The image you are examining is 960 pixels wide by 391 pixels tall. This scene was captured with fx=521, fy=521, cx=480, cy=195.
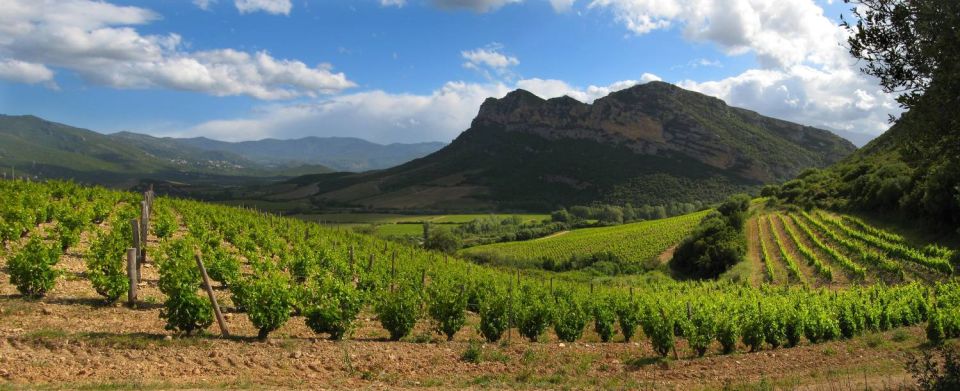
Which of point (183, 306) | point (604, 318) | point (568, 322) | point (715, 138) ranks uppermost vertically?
point (715, 138)

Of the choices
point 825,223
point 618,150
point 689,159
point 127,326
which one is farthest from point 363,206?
point 127,326

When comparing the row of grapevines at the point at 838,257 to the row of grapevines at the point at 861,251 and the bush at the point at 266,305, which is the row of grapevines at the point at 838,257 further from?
the bush at the point at 266,305

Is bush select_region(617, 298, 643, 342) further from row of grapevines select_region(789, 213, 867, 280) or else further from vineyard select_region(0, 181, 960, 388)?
row of grapevines select_region(789, 213, 867, 280)

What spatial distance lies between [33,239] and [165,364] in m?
7.08

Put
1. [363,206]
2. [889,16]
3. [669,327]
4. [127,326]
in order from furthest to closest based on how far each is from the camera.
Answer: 1. [363,206]
2. [669,327]
3. [127,326]
4. [889,16]

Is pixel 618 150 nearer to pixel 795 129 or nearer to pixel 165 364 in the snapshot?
pixel 795 129

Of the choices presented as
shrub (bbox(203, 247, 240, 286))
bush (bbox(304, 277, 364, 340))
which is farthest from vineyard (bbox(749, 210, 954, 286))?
shrub (bbox(203, 247, 240, 286))

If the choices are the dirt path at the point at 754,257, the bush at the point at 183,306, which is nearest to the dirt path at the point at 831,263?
the dirt path at the point at 754,257

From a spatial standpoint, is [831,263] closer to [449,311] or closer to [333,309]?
[449,311]

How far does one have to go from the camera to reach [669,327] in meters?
16.3

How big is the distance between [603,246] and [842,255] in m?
34.3

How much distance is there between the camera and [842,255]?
42.7 m

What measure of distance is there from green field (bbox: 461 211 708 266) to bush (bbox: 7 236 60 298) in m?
58.8

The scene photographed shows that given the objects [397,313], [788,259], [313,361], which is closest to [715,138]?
[788,259]
